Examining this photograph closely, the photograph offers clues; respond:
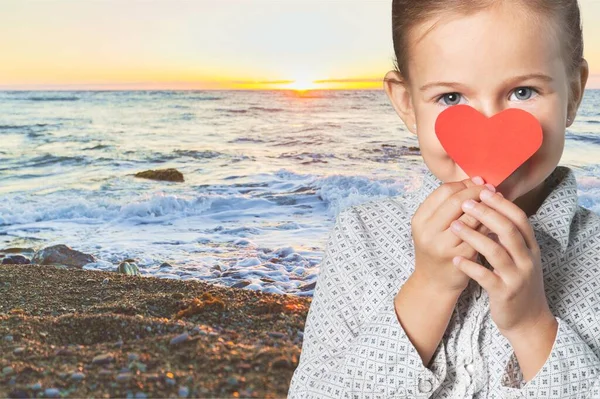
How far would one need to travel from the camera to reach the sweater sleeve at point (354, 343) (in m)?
1.03

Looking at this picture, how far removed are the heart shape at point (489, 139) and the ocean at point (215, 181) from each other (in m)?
2.05

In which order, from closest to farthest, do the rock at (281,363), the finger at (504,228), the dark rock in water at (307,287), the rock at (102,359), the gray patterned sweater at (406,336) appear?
the finger at (504,228), the gray patterned sweater at (406,336), the rock at (102,359), the rock at (281,363), the dark rock in water at (307,287)

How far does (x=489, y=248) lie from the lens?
36.2 inches

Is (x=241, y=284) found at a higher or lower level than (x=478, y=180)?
lower

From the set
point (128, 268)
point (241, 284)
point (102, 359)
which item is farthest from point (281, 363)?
point (128, 268)

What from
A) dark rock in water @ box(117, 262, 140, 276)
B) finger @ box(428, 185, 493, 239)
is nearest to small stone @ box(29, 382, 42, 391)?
dark rock in water @ box(117, 262, 140, 276)

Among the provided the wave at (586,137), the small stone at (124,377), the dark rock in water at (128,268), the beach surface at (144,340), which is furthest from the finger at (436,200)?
the wave at (586,137)

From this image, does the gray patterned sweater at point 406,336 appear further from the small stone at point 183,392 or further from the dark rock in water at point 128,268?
the dark rock in water at point 128,268

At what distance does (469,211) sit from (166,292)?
6.88 ft

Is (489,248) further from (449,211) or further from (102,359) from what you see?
(102,359)

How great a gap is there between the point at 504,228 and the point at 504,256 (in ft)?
0.11

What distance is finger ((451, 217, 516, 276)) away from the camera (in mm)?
919

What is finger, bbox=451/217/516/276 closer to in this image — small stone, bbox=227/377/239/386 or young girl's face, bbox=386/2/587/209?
young girl's face, bbox=386/2/587/209

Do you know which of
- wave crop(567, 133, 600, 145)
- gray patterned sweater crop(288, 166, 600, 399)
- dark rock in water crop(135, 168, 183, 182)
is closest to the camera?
gray patterned sweater crop(288, 166, 600, 399)
